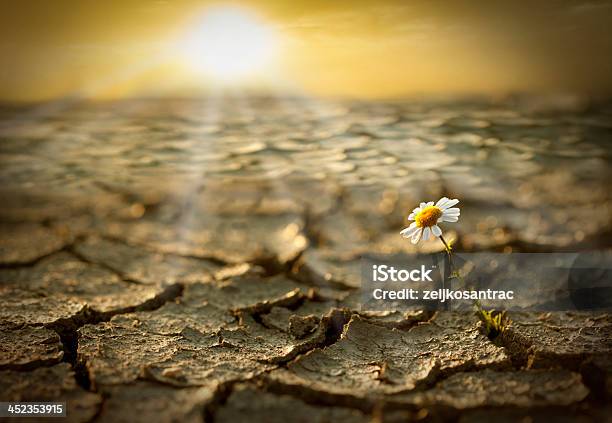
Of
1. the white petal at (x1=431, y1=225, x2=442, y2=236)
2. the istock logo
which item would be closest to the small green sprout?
the white petal at (x1=431, y1=225, x2=442, y2=236)

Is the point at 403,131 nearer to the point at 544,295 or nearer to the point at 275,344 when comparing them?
the point at 544,295

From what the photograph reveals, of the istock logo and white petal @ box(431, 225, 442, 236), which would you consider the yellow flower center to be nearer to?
white petal @ box(431, 225, 442, 236)

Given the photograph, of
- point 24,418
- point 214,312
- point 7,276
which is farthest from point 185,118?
point 24,418

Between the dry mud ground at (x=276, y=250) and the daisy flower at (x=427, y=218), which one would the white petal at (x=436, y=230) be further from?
the dry mud ground at (x=276, y=250)

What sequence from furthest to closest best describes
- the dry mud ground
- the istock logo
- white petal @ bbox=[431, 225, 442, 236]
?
the istock logo → white petal @ bbox=[431, 225, 442, 236] → the dry mud ground

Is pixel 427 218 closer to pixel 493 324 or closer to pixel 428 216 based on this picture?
pixel 428 216
